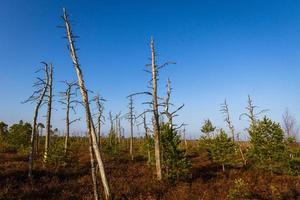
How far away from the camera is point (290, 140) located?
26.5 m

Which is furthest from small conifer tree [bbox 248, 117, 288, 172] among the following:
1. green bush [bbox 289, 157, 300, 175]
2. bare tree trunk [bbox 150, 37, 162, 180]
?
bare tree trunk [bbox 150, 37, 162, 180]

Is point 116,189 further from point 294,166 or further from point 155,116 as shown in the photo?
point 294,166

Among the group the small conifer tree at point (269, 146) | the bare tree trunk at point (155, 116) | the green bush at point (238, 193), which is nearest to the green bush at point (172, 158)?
the bare tree trunk at point (155, 116)

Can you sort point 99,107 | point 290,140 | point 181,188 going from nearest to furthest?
1. point 181,188
2. point 290,140
3. point 99,107

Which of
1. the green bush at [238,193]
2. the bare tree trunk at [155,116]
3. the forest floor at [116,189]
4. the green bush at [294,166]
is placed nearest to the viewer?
→ the green bush at [238,193]

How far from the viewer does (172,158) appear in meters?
20.4

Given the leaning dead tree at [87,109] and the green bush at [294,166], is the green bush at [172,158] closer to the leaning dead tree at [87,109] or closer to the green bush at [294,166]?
the leaning dead tree at [87,109]

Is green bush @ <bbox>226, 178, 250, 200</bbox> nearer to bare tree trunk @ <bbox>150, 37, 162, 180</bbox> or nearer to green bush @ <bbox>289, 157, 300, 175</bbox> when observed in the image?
bare tree trunk @ <bbox>150, 37, 162, 180</bbox>

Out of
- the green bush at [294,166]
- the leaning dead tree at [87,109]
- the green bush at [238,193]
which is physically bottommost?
the green bush at [238,193]

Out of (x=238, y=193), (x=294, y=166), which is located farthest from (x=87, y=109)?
(x=294, y=166)

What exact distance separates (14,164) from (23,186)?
28.4 ft

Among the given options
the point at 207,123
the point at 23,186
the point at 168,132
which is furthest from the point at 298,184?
the point at 207,123

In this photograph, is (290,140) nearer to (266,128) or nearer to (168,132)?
(266,128)

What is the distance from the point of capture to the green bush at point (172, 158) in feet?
65.3
